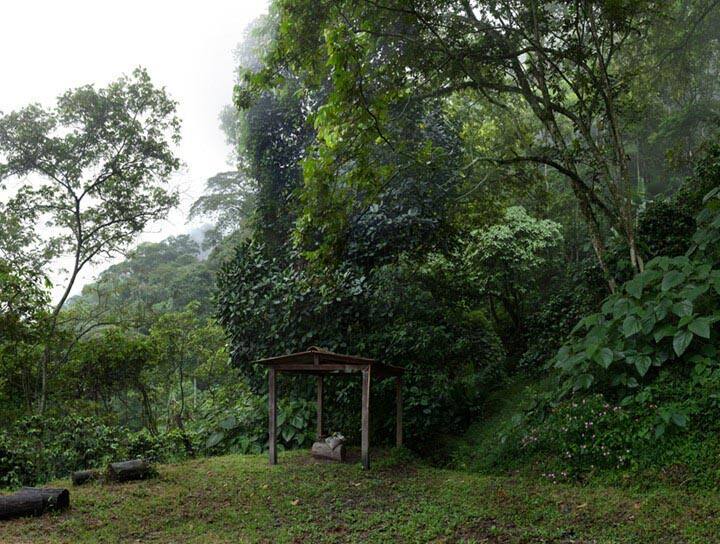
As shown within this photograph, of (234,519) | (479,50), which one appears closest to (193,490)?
(234,519)

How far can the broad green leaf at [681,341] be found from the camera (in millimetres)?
4656

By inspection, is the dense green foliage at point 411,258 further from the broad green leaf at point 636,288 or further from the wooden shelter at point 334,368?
the wooden shelter at point 334,368

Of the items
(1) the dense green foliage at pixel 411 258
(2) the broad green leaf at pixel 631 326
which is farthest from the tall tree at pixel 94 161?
(2) the broad green leaf at pixel 631 326

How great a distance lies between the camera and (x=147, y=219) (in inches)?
388

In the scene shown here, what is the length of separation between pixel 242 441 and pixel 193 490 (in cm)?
256

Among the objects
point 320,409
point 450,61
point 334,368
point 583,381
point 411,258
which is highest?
point 450,61

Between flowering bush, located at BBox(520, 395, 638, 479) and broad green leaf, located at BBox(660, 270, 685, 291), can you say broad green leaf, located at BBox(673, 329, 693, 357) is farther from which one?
flowering bush, located at BBox(520, 395, 638, 479)

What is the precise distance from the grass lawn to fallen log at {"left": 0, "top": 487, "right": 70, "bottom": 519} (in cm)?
10

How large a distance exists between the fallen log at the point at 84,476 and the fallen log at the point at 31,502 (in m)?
1.05

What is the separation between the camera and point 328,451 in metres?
6.41

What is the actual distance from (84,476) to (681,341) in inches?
249

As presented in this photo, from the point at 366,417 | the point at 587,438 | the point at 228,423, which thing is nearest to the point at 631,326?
the point at 587,438

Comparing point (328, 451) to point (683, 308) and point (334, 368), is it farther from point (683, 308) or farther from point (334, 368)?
point (683, 308)

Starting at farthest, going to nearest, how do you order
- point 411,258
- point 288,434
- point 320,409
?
1. point 411,258
2. point 288,434
3. point 320,409
